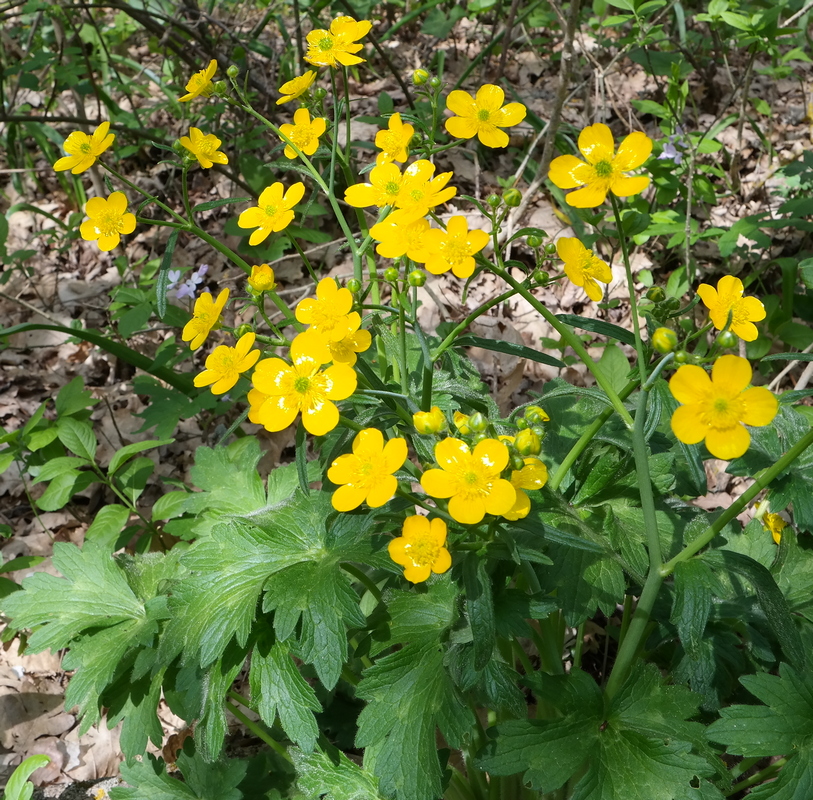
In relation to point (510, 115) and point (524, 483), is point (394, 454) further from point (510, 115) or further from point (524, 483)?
point (510, 115)

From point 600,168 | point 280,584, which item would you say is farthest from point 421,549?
point 600,168

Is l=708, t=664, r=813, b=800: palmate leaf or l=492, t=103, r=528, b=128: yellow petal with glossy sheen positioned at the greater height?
l=492, t=103, r=528, b=128: yellow petal with glossy sheen

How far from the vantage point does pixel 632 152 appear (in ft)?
4.62


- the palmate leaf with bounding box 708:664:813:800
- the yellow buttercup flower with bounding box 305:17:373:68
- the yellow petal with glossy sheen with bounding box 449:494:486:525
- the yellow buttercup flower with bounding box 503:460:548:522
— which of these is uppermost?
the yellow buttercup flower with bounding box 305:17:373:68

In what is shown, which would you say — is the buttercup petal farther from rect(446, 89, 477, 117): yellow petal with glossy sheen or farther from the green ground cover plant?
rect(446, 89, 477, 117): yellow petal with glossy sheen

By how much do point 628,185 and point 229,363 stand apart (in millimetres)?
873

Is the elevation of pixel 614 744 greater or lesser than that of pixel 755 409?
lesser

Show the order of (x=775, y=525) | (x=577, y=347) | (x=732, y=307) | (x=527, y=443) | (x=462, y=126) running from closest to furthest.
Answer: (x=527, y=443), (x=732, y=307), (x=577, y=347), (x=462, y=126), (x=775, y=525)

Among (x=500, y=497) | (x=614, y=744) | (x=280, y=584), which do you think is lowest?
(x=614, y=744)

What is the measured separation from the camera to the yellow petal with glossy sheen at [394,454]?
1.26 meters

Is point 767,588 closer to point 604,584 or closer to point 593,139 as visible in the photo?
point 604,584

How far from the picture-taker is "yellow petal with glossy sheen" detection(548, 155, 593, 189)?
1413mm

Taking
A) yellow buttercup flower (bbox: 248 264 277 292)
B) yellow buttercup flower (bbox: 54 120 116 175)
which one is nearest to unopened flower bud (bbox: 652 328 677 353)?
yellow buttercup flower (bbox: 248 264 277 292)

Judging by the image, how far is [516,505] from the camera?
4.14ft
